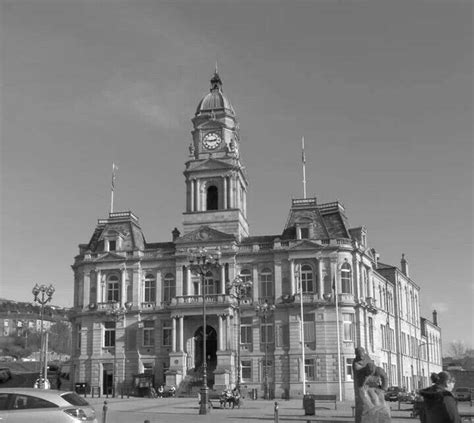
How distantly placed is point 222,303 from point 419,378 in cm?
4007

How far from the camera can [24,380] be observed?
6328cm

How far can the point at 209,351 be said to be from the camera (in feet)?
234

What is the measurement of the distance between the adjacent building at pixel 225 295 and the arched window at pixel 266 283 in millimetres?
104

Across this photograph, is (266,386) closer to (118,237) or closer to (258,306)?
(258,306)

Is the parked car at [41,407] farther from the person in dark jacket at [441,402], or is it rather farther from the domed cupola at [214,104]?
the domed cupola at [214,104]

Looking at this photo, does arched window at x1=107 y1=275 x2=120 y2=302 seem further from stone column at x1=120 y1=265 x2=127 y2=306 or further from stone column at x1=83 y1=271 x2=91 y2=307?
stone column at x1=83 y1=271 x2=91 y2=307

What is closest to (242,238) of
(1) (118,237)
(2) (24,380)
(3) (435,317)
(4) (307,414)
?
(1) (118,237)

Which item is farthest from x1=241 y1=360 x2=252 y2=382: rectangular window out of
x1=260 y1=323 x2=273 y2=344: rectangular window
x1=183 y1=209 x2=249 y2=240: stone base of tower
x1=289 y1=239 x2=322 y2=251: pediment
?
x1=183 y1=209 x2=249 y2=240: stone base of tower

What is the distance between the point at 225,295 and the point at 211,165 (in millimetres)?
15338

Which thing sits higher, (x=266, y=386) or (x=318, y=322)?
(x=318, y=322)

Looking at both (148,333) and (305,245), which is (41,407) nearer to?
(305,245)

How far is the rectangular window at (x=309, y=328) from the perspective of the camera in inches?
2641

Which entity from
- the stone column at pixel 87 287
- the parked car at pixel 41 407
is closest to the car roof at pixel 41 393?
the parked car at pixel 41 407

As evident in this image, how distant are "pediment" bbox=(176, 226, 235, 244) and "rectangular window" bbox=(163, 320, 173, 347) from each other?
874cm
